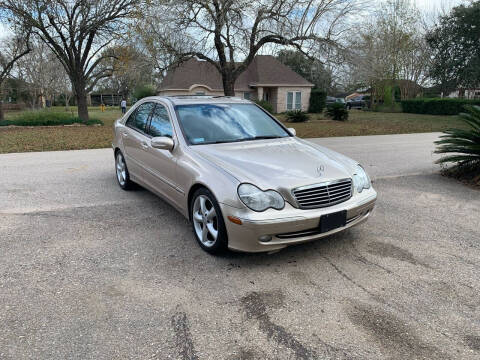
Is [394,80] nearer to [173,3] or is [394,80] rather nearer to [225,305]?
[173,3]

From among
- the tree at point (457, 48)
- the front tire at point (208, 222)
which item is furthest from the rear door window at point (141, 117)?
the tree at point (457, 48)

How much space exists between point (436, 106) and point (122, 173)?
105 ft

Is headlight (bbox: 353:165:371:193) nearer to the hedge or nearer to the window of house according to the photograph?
the hedge

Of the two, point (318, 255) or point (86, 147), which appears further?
point (86, 147)

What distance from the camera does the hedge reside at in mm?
29281

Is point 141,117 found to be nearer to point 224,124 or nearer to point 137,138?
point 137,138

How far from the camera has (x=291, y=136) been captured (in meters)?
4.98

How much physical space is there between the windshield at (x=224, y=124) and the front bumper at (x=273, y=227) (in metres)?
1.31

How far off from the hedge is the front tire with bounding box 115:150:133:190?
95.4 feet

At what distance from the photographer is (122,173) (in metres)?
6.09

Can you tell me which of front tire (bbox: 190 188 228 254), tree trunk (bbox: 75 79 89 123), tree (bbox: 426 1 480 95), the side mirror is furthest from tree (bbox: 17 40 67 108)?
front tire (bbox: 190 188 228 254)

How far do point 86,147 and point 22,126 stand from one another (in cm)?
981

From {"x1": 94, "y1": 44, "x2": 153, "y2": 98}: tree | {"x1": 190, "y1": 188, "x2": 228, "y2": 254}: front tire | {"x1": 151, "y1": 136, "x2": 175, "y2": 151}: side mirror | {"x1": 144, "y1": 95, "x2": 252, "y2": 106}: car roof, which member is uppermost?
{"x1": 94, "y1": 44, "x2": 153, "y2": 98}: tree

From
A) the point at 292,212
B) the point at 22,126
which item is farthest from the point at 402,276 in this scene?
the point at 22,126
